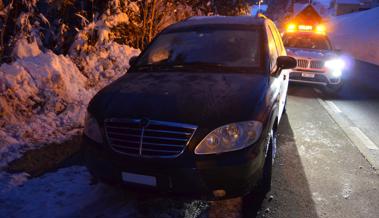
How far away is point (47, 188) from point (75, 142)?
1.49m

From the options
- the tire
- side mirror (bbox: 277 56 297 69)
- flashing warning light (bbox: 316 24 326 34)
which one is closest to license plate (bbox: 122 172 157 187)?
the tire

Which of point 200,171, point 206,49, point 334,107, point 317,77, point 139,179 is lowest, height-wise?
point 334,107

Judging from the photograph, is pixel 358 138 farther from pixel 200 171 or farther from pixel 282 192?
pixel 200 171

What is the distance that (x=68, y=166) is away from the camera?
4.56 meters

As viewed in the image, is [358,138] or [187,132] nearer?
[187,132]

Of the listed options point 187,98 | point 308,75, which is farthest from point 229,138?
point 308,75

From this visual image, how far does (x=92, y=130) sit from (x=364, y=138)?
4.48 metres

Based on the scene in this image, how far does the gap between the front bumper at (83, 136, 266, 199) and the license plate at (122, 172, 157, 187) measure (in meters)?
0.03

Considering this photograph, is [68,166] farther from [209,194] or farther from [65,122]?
[209,194]

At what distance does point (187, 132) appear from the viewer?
3117 millimetres

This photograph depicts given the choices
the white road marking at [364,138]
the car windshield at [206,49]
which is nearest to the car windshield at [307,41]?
the white road marking at [364,138]

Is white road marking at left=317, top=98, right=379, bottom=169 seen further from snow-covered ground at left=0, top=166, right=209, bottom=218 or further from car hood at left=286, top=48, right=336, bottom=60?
snow-covered ground at left=0, top=166, right=209, bottom=218

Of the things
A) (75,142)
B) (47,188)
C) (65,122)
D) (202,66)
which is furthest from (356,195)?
(65,122)

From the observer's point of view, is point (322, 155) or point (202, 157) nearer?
point (202, 157)
